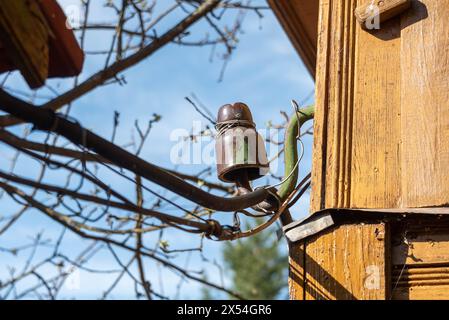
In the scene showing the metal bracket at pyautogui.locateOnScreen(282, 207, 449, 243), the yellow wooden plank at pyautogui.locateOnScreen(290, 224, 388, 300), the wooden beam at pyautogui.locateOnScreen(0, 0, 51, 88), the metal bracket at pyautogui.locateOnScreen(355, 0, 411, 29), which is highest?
the metal bracket at pyautogui.locateOnScreen(355, 0, 411, 29)

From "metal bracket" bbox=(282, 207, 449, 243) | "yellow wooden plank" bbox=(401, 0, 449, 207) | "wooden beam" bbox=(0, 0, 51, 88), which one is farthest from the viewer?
"yellow wooden plank" bbox=(401, 0, 449, 207)

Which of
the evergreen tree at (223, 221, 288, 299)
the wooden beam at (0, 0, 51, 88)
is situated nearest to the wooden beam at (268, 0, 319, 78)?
the wooden beam at (0, 0, 51, 88)

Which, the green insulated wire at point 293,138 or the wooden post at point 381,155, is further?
the green insulated wire at point 293,138

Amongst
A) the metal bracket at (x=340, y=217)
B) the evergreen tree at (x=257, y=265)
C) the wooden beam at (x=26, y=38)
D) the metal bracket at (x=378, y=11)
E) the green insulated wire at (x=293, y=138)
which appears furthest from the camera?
the evergreen tree at (x=257, y=265)

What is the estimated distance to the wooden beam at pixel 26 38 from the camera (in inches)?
111

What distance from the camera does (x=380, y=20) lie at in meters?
3.80

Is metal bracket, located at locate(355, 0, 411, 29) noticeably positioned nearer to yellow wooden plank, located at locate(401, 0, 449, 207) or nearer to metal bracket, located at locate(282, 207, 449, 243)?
yellow wooden plank, located at locate(401, 0, 449, 207)

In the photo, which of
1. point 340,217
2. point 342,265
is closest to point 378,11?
point 340,217

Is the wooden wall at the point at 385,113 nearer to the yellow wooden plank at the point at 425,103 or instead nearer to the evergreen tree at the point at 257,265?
the yellow wooden plank at the point at 425,103

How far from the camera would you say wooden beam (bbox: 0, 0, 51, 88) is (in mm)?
2832

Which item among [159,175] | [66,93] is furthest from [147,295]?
[159,175]

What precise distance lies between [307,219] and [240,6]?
3.67m

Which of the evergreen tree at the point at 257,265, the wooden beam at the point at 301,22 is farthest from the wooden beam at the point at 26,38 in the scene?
the evergreen tree at the point at 257,265
